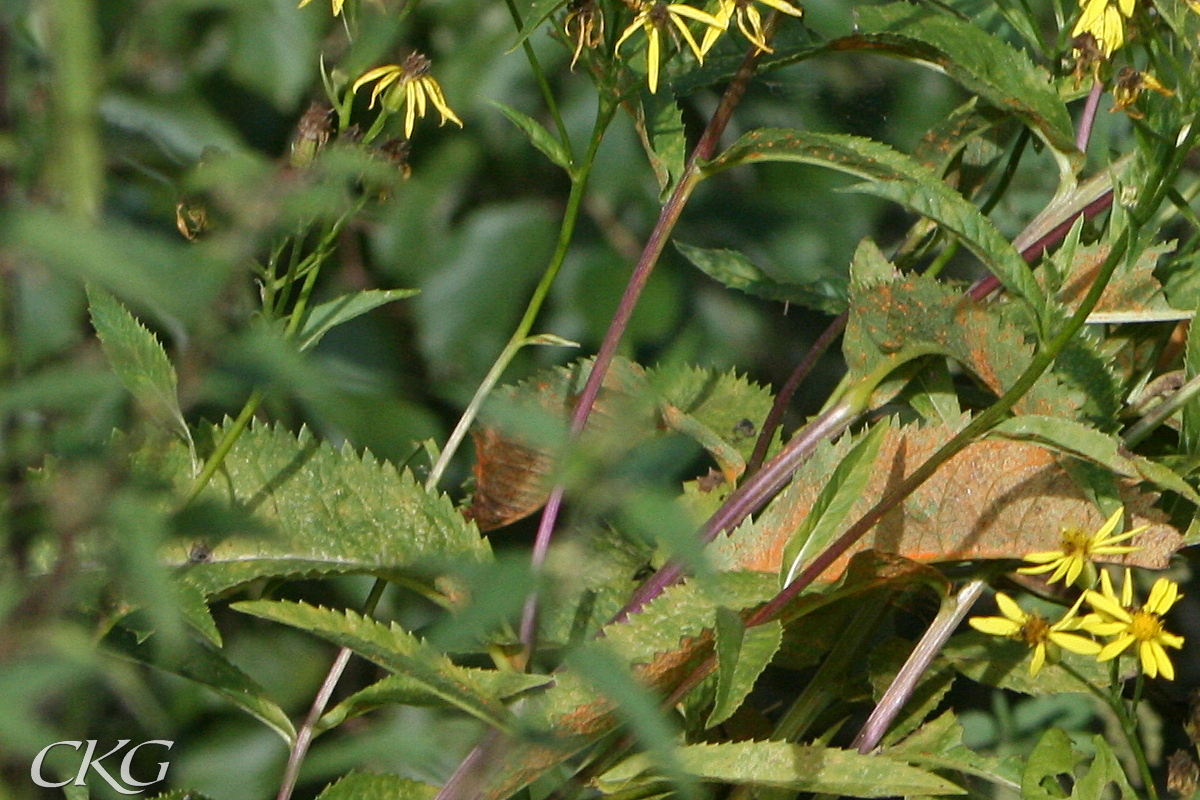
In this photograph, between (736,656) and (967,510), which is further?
(967,510)

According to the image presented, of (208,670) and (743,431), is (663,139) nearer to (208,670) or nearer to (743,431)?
(743,431)

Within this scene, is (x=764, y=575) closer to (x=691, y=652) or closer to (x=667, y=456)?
(x=691, y=652)

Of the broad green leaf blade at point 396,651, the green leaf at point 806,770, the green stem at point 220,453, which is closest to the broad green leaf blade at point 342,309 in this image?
the green stem at point 220,453

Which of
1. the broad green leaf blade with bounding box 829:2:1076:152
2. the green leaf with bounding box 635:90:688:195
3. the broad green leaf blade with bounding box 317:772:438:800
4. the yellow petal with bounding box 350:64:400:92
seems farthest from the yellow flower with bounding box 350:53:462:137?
the broad green leaf blade with bounding box 317:772:438:800

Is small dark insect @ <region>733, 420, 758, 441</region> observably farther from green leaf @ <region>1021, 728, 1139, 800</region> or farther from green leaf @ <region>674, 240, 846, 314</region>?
green leaf @ <region>1021, 728, 1139, 800</region>

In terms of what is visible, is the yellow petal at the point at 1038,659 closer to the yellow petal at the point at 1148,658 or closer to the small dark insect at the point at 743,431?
the yellow petal at the point at 1148,658

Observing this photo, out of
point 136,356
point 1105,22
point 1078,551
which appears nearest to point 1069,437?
point 1078,551

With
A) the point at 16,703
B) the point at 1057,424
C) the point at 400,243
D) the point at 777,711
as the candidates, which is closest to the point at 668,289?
the point at 400,243
